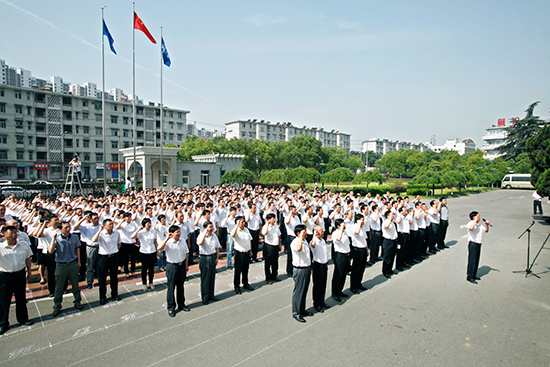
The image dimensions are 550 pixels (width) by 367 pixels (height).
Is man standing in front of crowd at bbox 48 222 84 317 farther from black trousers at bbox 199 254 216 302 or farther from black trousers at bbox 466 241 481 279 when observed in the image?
black trousers at bbox 466 241 481 279

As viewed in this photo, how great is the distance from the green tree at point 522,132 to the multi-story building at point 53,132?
59.1 meters

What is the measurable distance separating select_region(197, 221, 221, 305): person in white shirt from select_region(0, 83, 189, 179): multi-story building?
39.7m

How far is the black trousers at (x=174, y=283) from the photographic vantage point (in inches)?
229

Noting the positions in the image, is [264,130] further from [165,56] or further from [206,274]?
[206,274]

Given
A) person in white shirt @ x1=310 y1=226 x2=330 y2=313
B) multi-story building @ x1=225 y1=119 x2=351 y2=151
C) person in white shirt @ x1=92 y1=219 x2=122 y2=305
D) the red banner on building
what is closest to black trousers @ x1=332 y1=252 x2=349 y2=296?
person in white shirt @ x1=310 y1=226 x2=330 y2=313

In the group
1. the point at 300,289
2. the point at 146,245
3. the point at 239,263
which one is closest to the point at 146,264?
the point at 146,245

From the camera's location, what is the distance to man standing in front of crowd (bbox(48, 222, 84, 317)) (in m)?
5.80

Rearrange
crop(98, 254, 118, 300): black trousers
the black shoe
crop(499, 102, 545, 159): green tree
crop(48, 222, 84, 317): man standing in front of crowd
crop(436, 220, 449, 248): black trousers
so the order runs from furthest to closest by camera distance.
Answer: crop(499, 102, 545, 159): green tree
crop(436, 220, 449, 248): black trousers
crop(98, 254, 118, 300): black trousers
crop(48, 222, 84, 317): man standing in front of crowd
the black shoe

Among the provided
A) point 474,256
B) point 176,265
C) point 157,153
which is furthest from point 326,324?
point 157,153

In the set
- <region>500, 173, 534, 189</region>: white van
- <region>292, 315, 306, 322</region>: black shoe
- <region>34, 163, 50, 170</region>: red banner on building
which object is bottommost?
<region>292, 315, 306, 322</region>: black shoe

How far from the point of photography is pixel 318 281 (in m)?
5.90

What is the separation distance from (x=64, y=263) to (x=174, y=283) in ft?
6.95

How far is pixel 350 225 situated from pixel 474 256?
3.21 meters

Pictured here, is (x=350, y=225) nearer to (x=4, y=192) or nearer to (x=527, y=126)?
(x=4, y=192)
